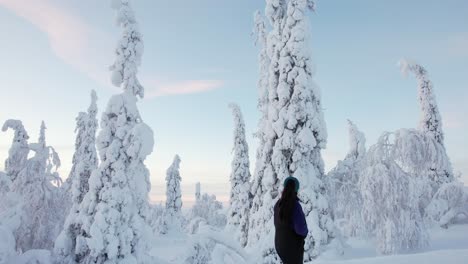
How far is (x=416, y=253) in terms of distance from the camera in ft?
36.1

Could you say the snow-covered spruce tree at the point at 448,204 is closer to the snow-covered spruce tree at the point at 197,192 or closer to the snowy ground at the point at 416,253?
the snowy ground at the point at 416,253

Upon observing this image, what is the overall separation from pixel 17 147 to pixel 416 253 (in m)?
20.4

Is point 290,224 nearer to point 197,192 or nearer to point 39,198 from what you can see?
point 39,198

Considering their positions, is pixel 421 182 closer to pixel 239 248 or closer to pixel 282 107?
pixel 282 107

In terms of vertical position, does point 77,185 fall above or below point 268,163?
below

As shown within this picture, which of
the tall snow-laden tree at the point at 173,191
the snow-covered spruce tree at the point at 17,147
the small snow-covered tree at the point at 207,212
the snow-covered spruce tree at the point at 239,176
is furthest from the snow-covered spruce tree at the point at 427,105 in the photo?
the small snow-covered tree at the point at 207,212

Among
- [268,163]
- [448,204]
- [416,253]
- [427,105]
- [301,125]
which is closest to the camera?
[416,253]

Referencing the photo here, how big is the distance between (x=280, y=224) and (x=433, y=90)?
2560 centimetres

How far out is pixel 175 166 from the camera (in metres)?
58.2

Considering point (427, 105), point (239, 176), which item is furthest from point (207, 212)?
point (427, 105)

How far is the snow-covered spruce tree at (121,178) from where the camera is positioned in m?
18.2

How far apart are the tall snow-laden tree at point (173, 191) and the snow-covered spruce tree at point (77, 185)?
21.1 m

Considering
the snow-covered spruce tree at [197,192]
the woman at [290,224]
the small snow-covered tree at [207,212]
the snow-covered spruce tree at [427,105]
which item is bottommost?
the small snow-covered tree at [207,212]

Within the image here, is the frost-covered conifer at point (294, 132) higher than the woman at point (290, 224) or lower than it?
higher
